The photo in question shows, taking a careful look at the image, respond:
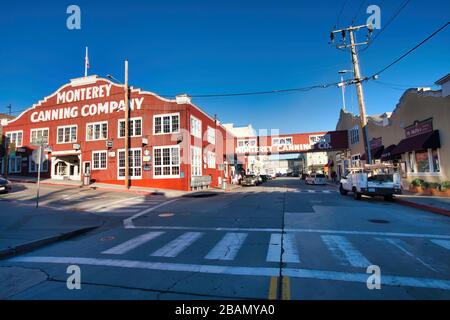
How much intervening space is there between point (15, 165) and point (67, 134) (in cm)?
953

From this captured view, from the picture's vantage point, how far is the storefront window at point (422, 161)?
1988 cm

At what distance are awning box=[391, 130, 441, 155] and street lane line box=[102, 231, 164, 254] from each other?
60.9ft

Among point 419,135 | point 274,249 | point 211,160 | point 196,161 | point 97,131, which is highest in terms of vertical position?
point 97,131

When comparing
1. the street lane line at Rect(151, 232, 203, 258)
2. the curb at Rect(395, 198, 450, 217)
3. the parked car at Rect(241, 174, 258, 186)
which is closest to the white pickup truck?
the curb at Rect(395, 198, 450, 217)

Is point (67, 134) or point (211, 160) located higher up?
point (67, 134)

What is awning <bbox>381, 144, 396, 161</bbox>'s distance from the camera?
24.1 metres

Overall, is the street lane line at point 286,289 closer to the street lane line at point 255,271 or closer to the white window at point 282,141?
the street lane line at point 255,271

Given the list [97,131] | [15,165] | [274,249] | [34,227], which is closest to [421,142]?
[274,249]

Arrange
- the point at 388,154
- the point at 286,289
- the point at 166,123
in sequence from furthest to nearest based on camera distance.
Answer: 1. the point at 166,123
2. the point at 388,154
3. the point at 286,289

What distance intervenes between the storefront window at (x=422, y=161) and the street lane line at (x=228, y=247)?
18.3 metres

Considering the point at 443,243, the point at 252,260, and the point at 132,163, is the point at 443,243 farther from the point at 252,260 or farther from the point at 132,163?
the point at 132,163

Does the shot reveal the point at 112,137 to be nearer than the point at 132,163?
No

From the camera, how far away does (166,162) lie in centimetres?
2712

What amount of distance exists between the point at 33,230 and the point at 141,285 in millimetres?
6711
